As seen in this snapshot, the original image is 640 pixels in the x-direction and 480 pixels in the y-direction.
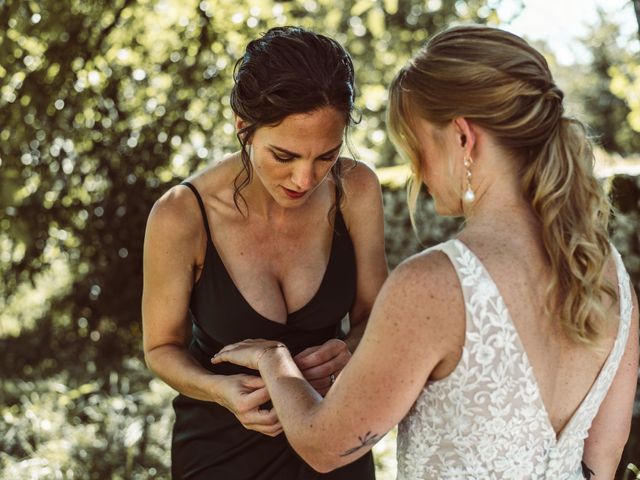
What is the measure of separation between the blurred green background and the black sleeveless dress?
2.30 meters

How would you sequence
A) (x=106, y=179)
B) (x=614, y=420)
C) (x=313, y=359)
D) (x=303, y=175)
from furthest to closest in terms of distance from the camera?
1. (x=106, y=179)
2. (x=303, y=175)
3. (x=313, y=359)
4. (x=614, y=420)

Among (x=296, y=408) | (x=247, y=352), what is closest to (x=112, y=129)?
(x=247, y=352)

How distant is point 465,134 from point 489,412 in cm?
61

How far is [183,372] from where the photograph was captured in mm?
2611

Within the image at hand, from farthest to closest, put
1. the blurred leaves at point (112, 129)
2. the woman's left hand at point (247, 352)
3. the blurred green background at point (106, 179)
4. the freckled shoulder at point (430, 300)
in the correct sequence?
1. the blurred leaves at point (112, 129)
2. the blurred green background at point (106, 179)
3. the woman's left hand at point (247, 352)
4. the freckled shoulder at point (430, 300)

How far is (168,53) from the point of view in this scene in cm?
627

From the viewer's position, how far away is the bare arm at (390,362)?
1789 millimetres

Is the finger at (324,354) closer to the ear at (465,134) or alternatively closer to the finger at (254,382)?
the finger at (254,382)

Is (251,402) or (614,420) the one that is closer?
(614,420)

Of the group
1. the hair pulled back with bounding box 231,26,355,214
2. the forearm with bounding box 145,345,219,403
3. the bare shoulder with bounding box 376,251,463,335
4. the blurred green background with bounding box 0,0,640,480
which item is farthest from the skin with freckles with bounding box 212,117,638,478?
the blurred green background with bounding box 0,0,640,480

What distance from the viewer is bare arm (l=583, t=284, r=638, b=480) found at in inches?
84.7

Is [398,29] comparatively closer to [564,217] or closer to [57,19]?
[57,19]

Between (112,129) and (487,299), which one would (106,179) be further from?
(487,299)

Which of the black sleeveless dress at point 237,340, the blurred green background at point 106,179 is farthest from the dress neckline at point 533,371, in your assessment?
the blurred green background at point 106,179
